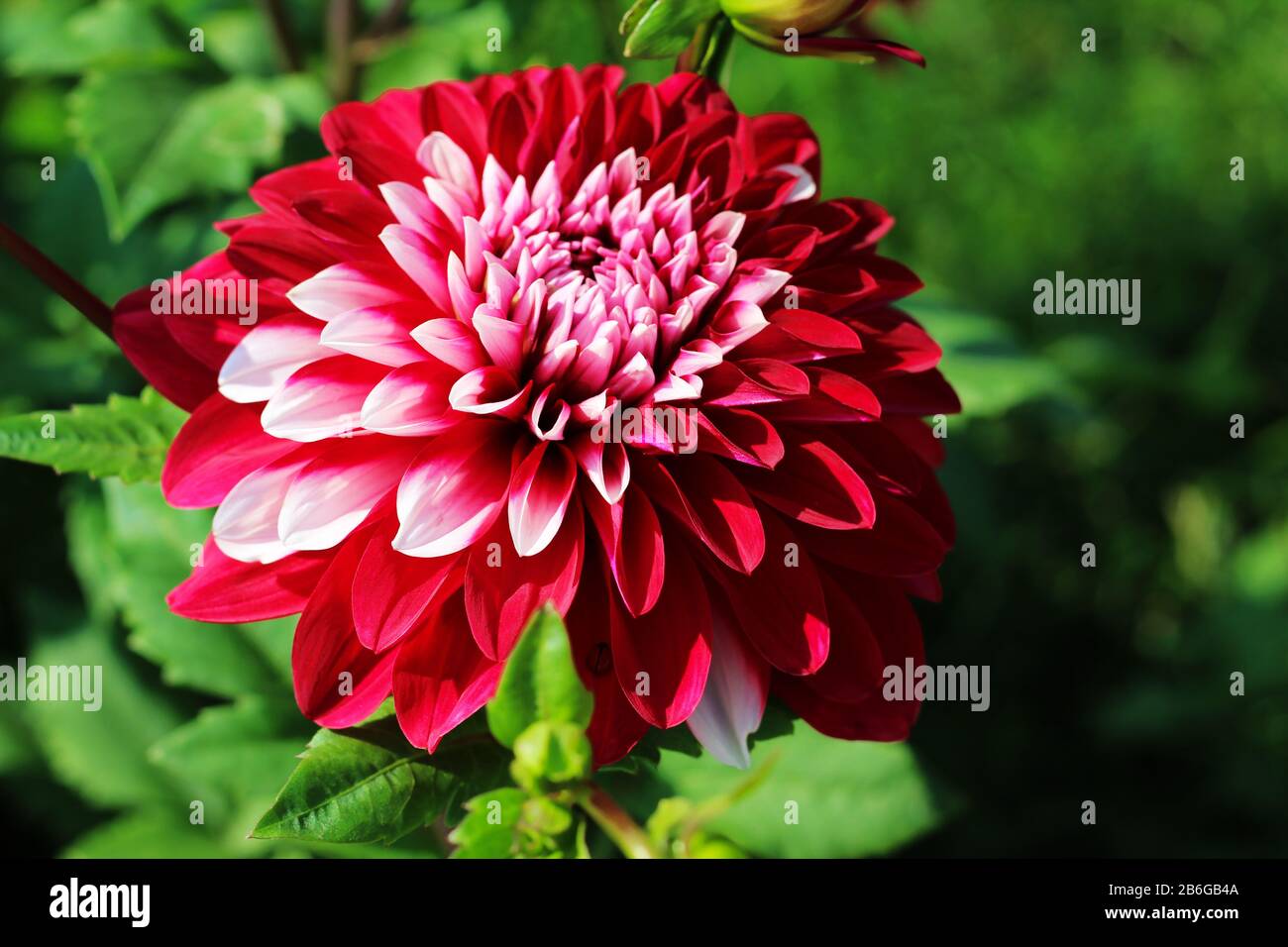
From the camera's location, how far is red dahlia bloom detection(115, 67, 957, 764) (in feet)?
2.70

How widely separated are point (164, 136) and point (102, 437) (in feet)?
1.93

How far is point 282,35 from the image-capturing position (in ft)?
5.06

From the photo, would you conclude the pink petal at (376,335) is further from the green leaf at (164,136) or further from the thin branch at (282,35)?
the thin branch at (282,35)

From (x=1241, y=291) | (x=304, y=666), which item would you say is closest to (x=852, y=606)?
(x=304, y=666)

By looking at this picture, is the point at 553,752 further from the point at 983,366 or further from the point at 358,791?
the point at 983,366

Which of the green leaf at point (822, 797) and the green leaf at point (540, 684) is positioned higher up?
the green leaf at point (540, 684)

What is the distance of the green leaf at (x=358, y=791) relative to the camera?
2.62 ft

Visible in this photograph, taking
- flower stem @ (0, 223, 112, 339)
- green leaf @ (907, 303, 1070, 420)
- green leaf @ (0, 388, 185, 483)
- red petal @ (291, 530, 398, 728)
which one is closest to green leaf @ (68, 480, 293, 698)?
green leaf @ (0, 388, 185, 483)

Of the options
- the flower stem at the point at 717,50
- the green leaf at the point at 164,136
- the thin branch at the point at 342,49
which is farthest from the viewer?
the thin branch at the point at 342,49

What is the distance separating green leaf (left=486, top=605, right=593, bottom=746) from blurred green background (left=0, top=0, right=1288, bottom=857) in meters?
0.53

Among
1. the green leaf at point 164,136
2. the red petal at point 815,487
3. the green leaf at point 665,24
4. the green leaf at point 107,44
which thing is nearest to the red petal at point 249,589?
the red petal at point 815,487

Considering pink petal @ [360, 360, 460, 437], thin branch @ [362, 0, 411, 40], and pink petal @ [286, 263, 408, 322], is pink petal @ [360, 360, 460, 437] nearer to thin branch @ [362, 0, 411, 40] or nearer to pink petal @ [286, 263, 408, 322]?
pink petal @ [286, 263, 408, 322]

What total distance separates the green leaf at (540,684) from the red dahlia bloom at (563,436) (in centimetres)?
3
